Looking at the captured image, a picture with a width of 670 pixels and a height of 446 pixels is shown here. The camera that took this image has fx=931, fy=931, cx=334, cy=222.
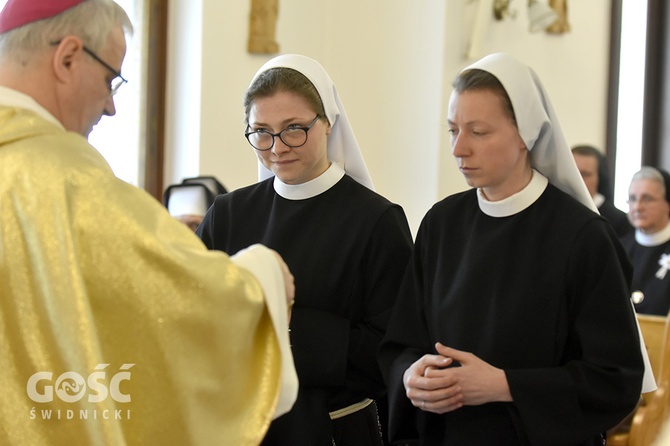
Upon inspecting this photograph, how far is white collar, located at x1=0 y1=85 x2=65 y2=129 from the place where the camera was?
7.29 ft

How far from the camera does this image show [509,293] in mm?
2723

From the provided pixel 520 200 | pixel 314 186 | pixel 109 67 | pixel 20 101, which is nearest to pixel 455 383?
pixel 520 200

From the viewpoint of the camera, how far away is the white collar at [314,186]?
3.15m

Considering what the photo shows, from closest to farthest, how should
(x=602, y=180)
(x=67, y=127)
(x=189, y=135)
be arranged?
1. (x=67, y=127)
2. (x=189, y=135)
3. (x=602, y=180)

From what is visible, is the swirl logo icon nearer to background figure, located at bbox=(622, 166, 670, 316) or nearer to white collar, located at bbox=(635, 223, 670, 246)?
background figure, located at bbox=(622, 166, 670, 316)

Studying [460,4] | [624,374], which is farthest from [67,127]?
[460,4]

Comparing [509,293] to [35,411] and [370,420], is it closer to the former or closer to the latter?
[370,420]

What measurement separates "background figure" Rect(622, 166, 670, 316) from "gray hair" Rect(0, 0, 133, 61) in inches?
191

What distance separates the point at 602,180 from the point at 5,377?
18.2 ft

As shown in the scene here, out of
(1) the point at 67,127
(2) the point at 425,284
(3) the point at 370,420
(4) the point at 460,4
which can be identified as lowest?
(3) the point at 370,420

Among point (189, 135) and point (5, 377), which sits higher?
point (189, 135)

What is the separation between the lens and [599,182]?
22.7 ft

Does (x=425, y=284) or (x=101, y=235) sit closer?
(x=101, y=235)

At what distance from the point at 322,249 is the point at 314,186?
0.24 metres
